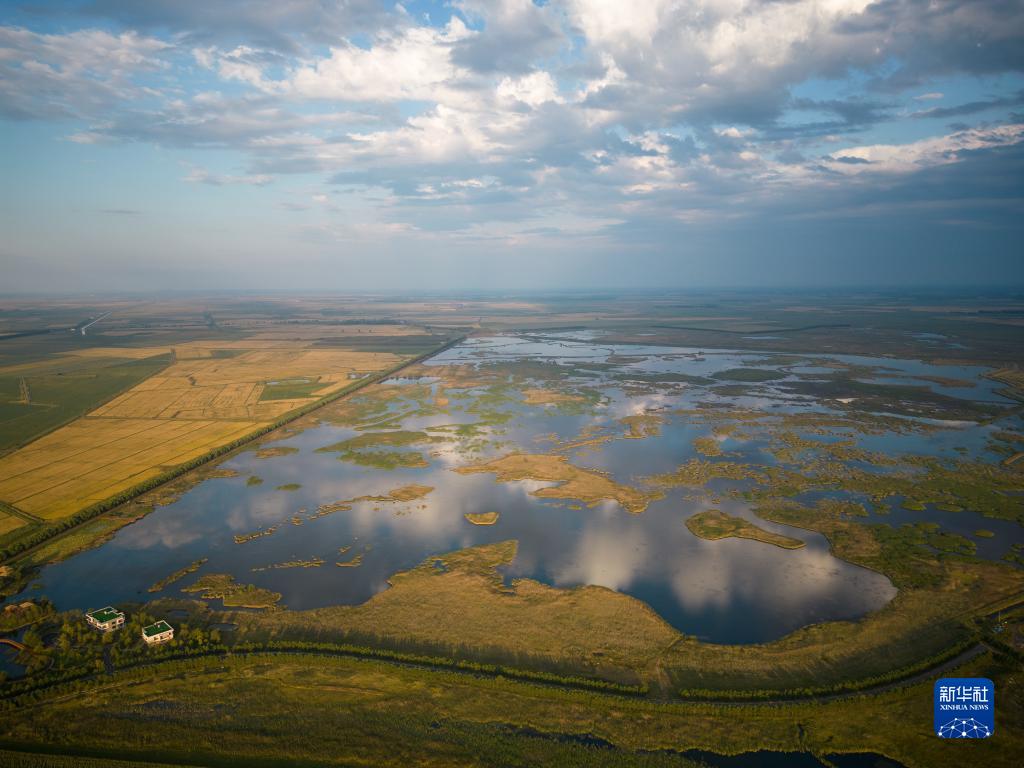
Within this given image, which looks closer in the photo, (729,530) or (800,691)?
(800,691)

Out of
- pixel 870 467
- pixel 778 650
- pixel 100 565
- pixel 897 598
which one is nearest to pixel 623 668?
pixel 778 650

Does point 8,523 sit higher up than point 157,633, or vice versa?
point 8,523

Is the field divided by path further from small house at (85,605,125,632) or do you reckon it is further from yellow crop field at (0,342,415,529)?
small house at (85,605,125,632)

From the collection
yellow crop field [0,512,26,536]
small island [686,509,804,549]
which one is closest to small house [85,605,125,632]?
yellow crop field [0,512,26,536]

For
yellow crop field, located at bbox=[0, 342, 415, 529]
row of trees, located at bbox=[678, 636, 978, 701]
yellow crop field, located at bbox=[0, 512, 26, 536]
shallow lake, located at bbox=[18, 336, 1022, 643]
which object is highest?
yellow crop field, located at bbox=[0, 342, 415, 529]

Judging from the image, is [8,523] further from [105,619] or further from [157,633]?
[157,633]

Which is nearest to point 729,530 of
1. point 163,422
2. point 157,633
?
point 157,633
